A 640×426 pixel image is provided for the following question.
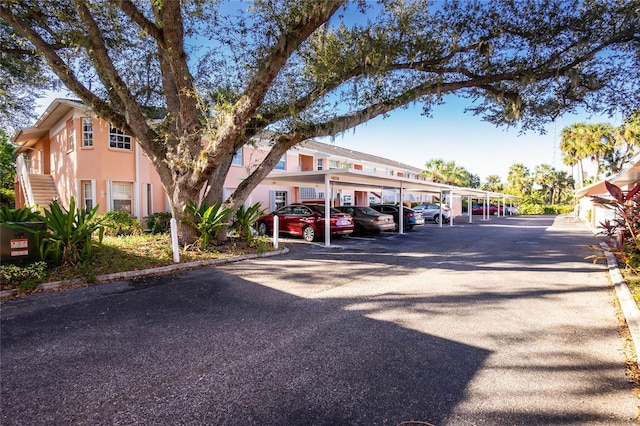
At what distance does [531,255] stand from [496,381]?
8892 millimetres

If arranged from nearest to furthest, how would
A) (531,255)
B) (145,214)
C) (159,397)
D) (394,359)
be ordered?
(159,397) < (394,359) < (531,255) < (145,214)

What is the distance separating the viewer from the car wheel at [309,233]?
1413 centimetres

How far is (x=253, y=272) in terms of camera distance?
7863 millimetres

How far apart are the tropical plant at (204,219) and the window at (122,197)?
7556 millimetres

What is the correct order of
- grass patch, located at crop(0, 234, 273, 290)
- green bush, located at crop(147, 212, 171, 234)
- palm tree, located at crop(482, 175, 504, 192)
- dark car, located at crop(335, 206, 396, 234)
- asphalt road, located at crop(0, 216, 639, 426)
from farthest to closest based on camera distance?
palm tree, located at crop(482, 175, 504, 192) < dark car, located at crop(335, 206, 396, 234) < green bush, located at crop(147, 212, 171, 234) < grass patch, located at crop(0, 234, 273, 290) < asphalt road, located at crop(0, 216, 639, 426)

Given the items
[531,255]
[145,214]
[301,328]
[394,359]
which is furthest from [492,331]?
[145,214]

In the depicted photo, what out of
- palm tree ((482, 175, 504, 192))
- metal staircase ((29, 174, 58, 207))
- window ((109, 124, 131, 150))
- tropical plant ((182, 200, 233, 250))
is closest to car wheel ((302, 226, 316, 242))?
tropical plant ((182, 200, 233, 250))

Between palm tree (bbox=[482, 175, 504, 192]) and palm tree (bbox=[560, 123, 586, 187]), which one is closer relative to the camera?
palm tree (bbox=[560, 123, 586, 187])

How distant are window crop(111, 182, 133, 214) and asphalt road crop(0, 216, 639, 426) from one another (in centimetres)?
1002

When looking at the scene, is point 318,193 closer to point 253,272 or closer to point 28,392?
point 253,272

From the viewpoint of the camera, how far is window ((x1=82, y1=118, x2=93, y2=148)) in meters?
14.7

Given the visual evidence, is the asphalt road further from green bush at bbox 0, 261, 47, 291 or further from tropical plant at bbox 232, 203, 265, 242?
tropical plant at bbox 232, 203, 265, 242

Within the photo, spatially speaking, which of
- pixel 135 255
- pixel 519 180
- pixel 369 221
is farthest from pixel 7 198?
pixel 519 180

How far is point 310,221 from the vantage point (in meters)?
14.1
